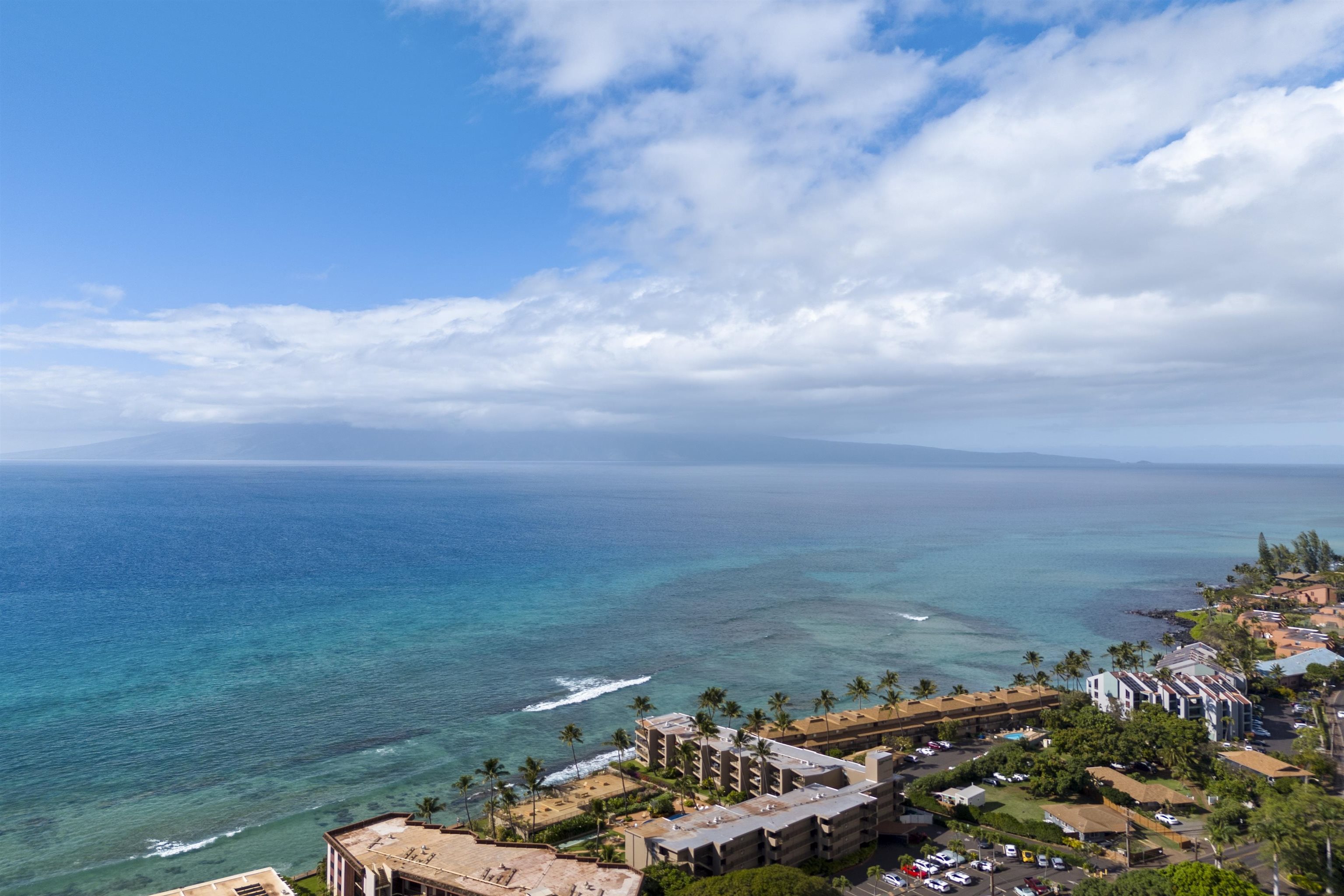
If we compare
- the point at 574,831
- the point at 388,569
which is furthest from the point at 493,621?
the point at 574,831

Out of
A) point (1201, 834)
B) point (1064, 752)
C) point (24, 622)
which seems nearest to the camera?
point (1201, 834)

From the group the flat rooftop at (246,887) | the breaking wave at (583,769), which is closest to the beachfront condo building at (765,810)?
the breaking wave at (583,769)

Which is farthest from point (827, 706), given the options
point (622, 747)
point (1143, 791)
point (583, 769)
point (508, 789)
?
point (508, 789)

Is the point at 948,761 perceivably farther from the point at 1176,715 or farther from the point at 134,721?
the point at 134,721

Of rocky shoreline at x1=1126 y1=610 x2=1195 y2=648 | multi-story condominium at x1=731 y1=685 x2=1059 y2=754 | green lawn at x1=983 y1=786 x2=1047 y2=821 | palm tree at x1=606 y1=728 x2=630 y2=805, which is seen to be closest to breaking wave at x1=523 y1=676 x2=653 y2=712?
palm tree at x1=606 y1=728 x2=630 y2=805

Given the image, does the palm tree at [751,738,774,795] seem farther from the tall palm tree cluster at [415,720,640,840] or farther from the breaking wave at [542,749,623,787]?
the breaking wave at [542,749,623,787]

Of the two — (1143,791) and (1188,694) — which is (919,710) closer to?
(1143,791)
